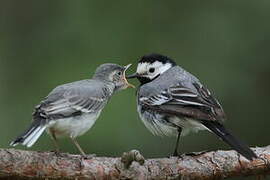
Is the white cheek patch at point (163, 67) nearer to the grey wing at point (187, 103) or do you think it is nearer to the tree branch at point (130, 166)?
the grey wing at point (187, 103)

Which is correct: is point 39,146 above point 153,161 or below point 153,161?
below

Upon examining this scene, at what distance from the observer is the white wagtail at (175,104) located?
6.69 metres

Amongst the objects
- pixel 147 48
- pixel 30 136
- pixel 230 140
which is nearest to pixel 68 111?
pixel 30 136

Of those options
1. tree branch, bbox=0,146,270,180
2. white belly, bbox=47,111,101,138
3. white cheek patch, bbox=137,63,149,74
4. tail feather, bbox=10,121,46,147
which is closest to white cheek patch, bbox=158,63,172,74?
white cheek patch, bbox=137,63,149,74

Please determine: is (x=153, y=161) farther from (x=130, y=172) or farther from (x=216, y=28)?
(x=216, y=28)

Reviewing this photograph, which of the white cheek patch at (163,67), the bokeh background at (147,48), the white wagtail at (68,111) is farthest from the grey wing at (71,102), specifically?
the bokeh background at (147,48)

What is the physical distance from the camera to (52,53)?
9.88 meters

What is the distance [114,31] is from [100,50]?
37 cm

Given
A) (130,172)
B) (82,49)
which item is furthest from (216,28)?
(130,172)

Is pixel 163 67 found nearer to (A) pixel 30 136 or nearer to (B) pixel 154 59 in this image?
(B) pixel 154 59

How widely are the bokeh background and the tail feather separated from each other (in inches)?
106

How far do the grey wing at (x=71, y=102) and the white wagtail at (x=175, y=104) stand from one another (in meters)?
0.51

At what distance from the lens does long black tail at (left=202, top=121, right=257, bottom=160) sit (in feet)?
20.4

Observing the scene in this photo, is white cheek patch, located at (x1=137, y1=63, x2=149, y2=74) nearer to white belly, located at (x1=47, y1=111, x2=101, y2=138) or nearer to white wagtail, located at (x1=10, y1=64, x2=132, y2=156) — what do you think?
white wagtail, located at (x1=10, y1=64, x2=132, y2=156)
